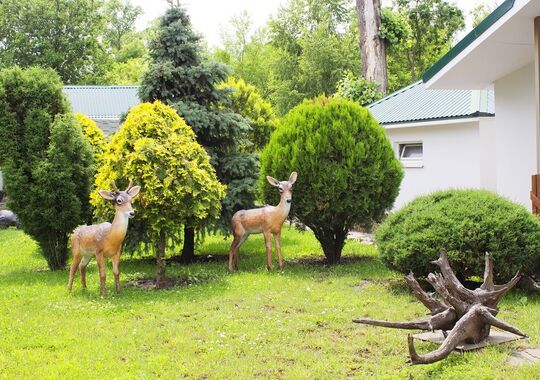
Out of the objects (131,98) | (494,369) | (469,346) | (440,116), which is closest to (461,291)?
(469,346)

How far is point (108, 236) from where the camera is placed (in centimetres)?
909

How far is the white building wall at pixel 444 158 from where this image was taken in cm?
1397

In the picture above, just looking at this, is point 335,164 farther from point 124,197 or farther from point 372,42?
point 372,42

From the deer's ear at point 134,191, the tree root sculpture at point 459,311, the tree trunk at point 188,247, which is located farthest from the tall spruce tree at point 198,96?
the tree root sculpture at point 459,311

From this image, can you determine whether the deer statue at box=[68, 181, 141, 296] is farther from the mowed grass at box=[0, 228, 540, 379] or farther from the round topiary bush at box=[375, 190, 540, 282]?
the round topiary bush at box=[375, 190, 540, 282]


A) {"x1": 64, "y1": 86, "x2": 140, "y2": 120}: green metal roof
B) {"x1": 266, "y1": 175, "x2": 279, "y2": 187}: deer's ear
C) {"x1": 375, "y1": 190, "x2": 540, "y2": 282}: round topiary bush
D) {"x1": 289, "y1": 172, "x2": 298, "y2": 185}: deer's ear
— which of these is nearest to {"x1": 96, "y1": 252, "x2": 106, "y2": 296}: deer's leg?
{"x1": 266, "y1": 175, "x2": 279, "y2": 187}: deer's ear

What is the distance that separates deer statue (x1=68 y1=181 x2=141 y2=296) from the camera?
8.89 meters

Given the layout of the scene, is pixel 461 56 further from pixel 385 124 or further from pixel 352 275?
pixel 385 124

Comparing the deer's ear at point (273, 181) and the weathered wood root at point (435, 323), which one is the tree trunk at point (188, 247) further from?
the weathered wood root at point (435, 323)

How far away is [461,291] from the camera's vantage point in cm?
594

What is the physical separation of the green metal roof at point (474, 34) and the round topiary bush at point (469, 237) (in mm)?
2226

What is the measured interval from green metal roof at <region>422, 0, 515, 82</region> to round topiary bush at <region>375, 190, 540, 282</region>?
2.23 meters

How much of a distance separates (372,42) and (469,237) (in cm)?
1458

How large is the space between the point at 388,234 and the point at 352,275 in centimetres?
167
